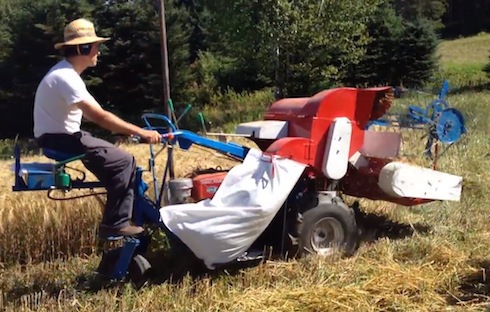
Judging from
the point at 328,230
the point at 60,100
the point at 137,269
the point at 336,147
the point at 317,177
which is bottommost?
the point at 137,269

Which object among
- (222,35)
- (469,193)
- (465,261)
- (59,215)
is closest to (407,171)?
(465,261)

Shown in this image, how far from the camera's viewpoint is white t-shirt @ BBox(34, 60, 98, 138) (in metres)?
4.52

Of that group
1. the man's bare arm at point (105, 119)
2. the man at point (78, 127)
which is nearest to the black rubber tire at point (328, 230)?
the man at point (78, 127)

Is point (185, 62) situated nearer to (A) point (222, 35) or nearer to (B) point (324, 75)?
(A) point (222, 35)

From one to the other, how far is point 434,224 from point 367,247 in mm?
958

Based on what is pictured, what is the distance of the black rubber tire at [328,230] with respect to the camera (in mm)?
5391

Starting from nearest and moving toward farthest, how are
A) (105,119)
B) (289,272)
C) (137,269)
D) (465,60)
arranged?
(105,119)
(137,269)
(289,272)
(465,60)

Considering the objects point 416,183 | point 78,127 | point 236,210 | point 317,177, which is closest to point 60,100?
point 78,127

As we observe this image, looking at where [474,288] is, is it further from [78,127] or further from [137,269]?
[78,127]

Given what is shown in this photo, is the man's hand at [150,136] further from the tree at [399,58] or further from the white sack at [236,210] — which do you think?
the tree at [399,58]

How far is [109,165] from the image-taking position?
4.70 metres

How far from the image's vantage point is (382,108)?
19.2 feet

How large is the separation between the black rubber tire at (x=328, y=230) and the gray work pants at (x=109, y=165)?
1440 millimetres

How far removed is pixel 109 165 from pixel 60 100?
1.82 ft
